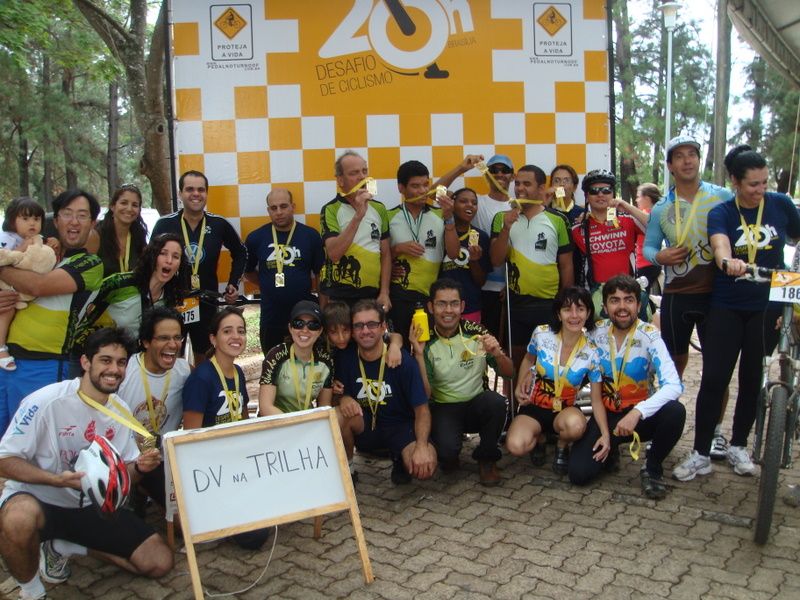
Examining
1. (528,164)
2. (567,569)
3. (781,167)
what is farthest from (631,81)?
(567,569)

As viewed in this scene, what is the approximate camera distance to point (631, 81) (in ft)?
57.4

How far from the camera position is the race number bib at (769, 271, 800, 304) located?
339 centimetres

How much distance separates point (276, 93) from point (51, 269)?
6.42ft

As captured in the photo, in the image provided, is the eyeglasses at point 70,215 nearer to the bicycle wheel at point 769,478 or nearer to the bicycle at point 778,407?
the bicycle at point 778,407

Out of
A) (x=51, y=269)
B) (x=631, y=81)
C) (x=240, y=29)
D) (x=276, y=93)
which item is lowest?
(x=51, y=269)

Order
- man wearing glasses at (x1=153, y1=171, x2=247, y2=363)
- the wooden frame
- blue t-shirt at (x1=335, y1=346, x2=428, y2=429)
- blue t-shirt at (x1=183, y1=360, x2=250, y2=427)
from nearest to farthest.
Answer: the wooden frame, blue t-shirt at (x1=183, y1=360, x2=250, y2=427), blue t-shirt at (x1=335, y1=346, x2=428, y2=429), man wearing glasses at (x1=153, y1=171, x2=247, y2=363)

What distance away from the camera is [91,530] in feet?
10.4

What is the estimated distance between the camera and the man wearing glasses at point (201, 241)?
14.8ft

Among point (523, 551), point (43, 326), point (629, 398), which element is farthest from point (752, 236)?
point (43, 326)

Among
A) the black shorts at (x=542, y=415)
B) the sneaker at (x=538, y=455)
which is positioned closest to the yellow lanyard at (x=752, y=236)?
the black shorts at (x=542, y=415)

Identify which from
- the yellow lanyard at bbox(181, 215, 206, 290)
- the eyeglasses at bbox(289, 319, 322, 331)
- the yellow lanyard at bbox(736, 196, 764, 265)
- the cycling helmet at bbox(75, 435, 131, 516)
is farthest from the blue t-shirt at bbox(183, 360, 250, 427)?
the yellow lanyard at bbox(736, 196, 764, 265)

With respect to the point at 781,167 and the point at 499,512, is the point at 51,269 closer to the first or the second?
the point at 499,512

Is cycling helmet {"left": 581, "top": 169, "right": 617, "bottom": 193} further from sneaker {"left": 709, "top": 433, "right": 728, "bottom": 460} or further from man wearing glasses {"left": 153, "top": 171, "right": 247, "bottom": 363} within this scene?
man wearing glasses {"left": 153, "top": 171, "right": 247, "bottom": 363}

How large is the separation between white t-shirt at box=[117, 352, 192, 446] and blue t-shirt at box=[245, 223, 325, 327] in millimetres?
895
